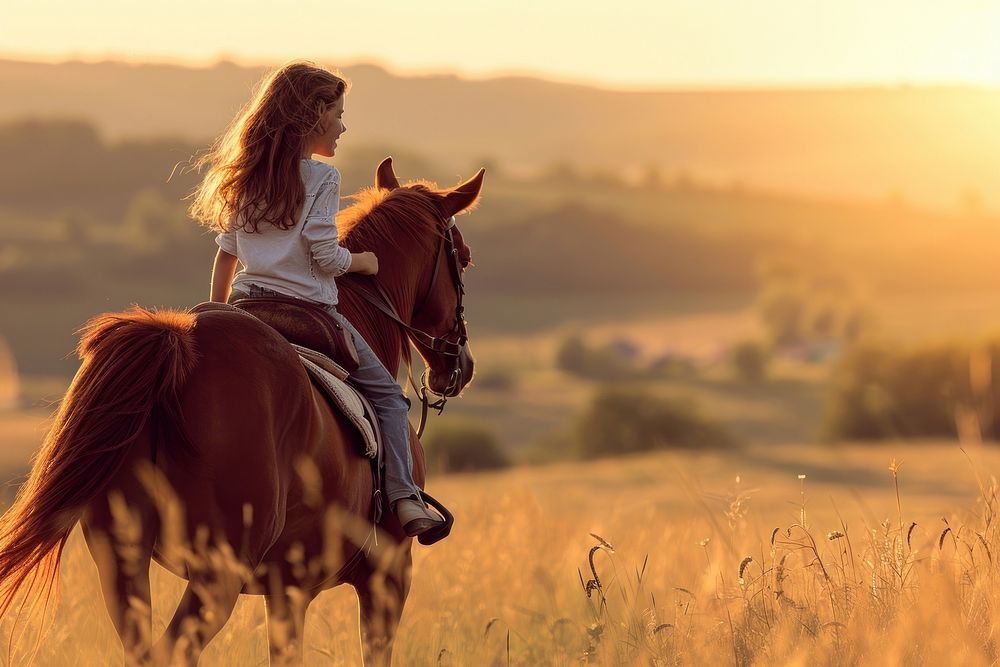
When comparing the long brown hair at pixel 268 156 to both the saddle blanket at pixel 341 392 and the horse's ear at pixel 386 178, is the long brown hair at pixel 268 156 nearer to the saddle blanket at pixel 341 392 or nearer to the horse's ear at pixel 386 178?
the saddle blanket at pixel 341 392

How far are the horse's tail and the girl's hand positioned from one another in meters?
1.29

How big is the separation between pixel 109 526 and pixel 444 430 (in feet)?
150

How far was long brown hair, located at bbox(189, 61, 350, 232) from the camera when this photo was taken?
5172 mm

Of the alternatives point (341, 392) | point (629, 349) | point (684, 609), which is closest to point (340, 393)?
point (341, 392)

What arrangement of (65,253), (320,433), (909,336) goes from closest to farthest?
1. (320,433)
2. (909,336)
3. (65,253)

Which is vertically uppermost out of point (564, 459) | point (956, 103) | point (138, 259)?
point (956, 103)

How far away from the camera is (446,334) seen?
646 centimetres

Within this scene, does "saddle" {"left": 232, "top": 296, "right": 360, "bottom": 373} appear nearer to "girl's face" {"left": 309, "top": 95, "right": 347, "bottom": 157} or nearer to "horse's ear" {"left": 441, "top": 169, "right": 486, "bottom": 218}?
"girl's face" {"left": 309, "top": 95, "right": 347, "bottom": 157}

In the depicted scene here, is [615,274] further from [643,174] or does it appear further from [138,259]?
[138,259]

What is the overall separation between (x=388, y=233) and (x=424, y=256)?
272 millimetres

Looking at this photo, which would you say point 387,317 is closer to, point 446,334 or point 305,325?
point 446,334

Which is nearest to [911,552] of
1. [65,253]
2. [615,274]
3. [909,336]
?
[909,336]

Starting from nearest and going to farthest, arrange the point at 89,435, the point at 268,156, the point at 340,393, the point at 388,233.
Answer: the point at 89,435
the point at 340,393
the point at 268,156
the point at 388,233

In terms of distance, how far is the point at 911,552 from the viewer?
571 cm
